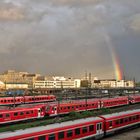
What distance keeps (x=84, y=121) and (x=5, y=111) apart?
51.8ft

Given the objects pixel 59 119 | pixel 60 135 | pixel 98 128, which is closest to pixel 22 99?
pixel 59 119

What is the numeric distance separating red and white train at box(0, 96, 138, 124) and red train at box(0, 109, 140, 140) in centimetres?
1510

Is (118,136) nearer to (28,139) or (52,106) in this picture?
(28,139)

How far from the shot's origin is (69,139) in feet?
90.7

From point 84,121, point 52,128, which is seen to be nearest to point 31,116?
point 84,121

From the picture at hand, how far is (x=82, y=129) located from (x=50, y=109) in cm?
2357

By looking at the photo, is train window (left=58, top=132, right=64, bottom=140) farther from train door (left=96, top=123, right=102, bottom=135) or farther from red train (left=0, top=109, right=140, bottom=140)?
train door (left=96, top=123, right=102, bottom=135)

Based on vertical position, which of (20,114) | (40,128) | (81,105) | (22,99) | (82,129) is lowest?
(82,129)

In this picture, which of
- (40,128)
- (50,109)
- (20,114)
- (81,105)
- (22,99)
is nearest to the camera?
(40,128)

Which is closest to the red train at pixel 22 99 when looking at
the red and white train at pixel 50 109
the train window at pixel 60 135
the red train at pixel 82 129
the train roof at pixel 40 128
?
the red and white train at pixel 50 109

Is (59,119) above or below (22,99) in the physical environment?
below

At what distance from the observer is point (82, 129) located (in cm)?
2970

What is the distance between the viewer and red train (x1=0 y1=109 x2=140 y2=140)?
23281mm

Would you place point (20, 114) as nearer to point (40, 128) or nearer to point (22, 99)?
point (40, 128)
